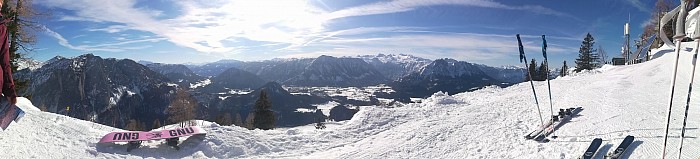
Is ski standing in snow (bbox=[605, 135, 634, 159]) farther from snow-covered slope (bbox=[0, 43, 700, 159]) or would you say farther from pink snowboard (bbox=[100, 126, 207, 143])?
pink snowboard (bbox=[100, 126, 207, 143])

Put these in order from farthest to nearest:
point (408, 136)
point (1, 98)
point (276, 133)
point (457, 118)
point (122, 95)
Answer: point (122, 95) < point (457, 118) < point (276, 133) < point (408, 136) < point (1, 98)

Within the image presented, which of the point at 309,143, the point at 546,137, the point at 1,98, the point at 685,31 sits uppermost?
the point at 685,31

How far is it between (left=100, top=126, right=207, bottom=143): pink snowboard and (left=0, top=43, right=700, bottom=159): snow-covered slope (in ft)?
1.09

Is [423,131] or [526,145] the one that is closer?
[526,145]

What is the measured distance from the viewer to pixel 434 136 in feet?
49.8

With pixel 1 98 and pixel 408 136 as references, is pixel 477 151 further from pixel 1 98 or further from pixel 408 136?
pixel 1 98

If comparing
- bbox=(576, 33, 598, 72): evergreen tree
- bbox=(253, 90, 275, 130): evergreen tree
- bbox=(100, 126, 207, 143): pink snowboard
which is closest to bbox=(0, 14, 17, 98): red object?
bbox=(100, 126, 207, 143): pink snowboard

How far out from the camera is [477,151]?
477 inches

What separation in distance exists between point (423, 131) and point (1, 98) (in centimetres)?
1448

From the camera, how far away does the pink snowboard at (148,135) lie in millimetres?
13852

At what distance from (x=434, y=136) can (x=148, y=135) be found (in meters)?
11.6

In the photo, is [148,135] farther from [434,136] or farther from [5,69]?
[5,69]

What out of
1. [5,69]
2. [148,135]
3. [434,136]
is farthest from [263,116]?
[5,69]

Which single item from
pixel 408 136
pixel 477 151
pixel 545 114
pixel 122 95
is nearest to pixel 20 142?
pixel 408 136
